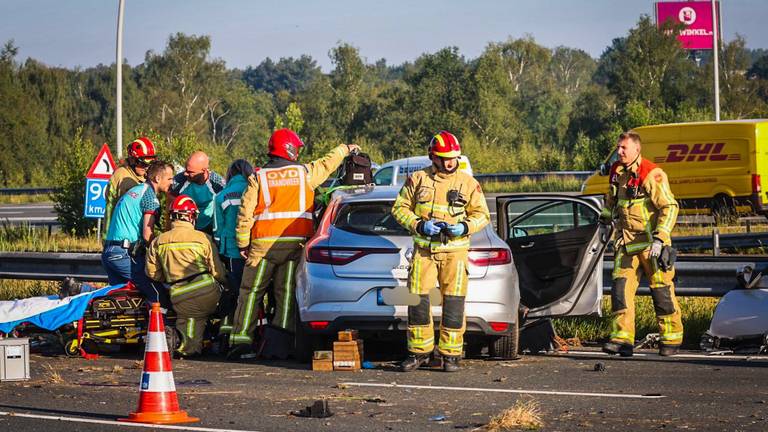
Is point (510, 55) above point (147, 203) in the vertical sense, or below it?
above

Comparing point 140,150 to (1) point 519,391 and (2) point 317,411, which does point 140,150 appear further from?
(2) point 317,411

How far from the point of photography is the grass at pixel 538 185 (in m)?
40.1

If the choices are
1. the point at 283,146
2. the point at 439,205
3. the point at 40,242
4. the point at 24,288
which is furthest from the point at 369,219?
the point at 40,242

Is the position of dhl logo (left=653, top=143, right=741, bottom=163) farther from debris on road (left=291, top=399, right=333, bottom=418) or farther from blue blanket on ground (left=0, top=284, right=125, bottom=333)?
debris on road (left=291, top=399, right=333, bottom=418)

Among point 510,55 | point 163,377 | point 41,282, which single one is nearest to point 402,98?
point 510,55

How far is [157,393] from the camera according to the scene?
7.70 meters

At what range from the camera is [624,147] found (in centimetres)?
1067

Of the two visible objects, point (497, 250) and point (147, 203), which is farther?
point (147, 203)

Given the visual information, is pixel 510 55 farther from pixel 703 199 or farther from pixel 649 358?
pixel 649 358

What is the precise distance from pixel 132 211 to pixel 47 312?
1.23 metres

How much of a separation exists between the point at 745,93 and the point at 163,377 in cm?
6897

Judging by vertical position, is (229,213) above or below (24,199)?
below

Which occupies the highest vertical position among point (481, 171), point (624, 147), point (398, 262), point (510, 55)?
point (510, 55)

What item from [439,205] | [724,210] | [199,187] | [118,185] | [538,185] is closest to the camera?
[439,205]
